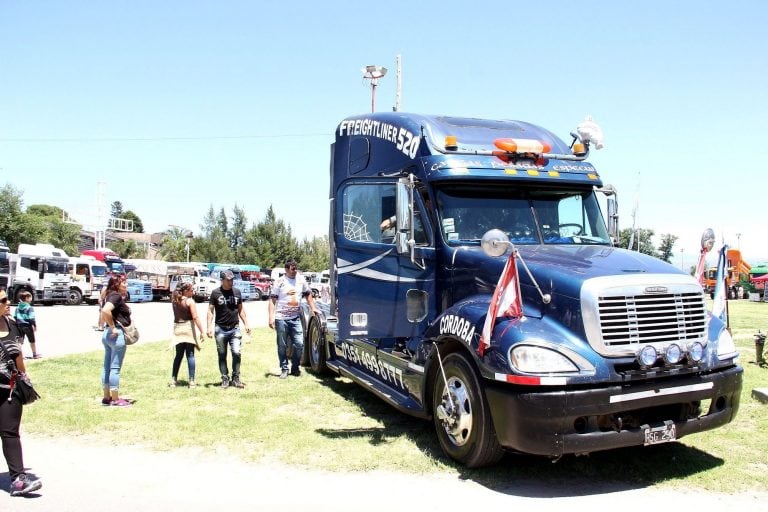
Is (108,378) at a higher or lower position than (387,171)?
lower

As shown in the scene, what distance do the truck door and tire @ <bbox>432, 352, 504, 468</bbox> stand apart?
98 centimetres

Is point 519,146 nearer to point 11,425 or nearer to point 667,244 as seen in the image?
point 11,425

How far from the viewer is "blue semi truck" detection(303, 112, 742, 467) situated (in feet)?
15.2

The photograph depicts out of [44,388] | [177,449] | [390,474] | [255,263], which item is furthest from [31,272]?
[255,263]

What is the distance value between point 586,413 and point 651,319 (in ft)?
3.22

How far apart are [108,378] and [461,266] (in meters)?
5.00

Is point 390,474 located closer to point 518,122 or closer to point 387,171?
point 387,171

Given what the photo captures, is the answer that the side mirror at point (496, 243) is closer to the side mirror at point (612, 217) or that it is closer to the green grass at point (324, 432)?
the green grass at point (324, 432)

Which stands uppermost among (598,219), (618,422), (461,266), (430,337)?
(598,219)

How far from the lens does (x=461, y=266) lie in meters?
5.89

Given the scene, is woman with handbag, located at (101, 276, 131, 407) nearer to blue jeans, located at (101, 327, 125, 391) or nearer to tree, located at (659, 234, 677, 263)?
blue jeans, located at (101, 327, 125, 391)

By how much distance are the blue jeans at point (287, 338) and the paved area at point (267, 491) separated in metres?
4.14

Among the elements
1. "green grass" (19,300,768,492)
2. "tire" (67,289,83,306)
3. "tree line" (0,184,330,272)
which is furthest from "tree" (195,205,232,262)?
"green grass" (19,300,768,492)

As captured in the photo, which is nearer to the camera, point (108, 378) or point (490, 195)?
point (490, 195)
